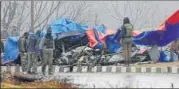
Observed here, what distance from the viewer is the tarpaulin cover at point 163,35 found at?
2302cm

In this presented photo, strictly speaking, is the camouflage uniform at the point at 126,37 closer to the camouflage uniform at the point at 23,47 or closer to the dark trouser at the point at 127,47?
the dark trouser at the point at 127,47

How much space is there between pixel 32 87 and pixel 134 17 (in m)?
56.4

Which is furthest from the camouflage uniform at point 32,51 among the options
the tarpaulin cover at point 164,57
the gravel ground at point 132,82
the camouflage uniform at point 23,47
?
the tarpaulin cover at point 164,57

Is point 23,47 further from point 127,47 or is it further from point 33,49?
point 127,47

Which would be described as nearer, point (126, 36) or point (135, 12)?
point (126, 36)

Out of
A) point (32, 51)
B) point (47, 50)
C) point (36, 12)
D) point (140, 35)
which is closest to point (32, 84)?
point (47, 50)

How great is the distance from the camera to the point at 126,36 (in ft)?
66.3

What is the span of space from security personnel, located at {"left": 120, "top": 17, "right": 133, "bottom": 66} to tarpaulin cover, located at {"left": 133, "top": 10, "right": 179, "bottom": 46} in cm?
285

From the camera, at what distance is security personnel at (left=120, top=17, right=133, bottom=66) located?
65.7 ft

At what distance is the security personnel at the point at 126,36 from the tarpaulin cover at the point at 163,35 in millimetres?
2852

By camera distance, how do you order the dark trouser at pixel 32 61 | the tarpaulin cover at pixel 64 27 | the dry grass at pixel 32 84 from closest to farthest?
the dry grass at pixel 32 84, the dark trouser at pixel 32 61, the tarpaulin cover at pixel 64 27

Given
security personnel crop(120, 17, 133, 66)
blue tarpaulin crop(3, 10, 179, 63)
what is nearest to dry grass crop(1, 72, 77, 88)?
security personnel crop(120, 17, 133, 66)

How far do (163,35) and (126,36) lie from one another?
11.8 feet

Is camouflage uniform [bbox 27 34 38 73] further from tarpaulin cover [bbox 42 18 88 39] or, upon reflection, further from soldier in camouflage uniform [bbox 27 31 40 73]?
tarpaulin cover [bbox 42 18 88 39]
